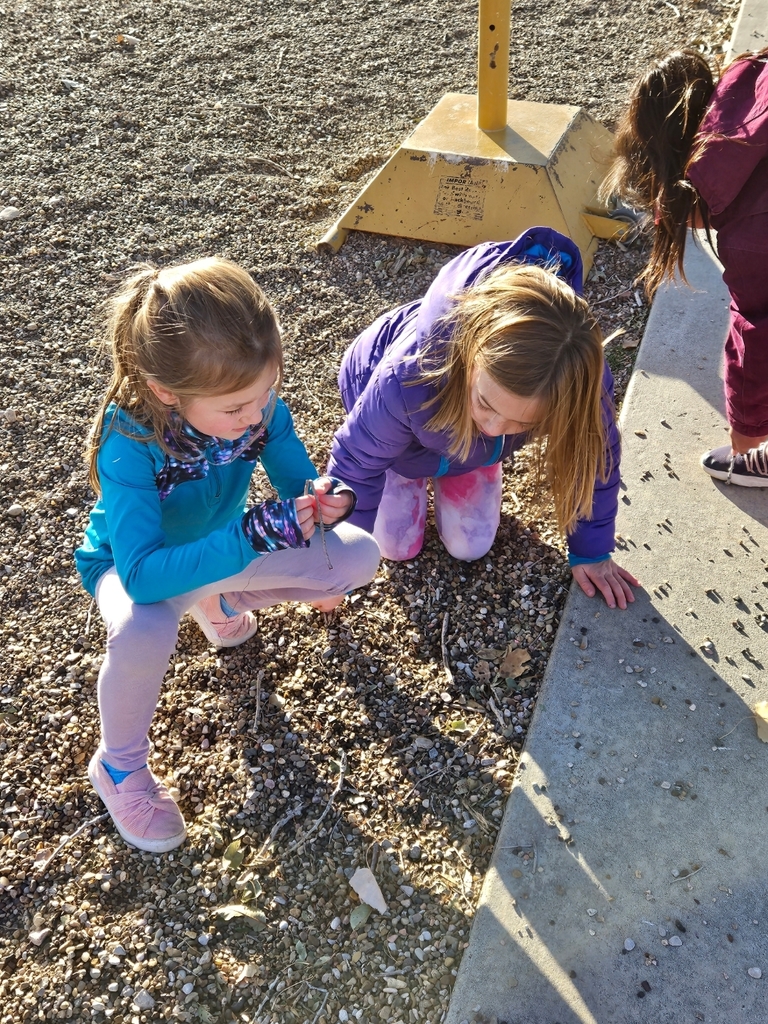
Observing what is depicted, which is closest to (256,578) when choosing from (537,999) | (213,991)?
(213,991)

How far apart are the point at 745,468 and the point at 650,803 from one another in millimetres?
1249

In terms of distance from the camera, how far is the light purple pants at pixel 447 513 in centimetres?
262

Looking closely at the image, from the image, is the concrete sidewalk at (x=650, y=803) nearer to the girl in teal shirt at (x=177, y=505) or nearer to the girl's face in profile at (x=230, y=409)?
the girl in teal shirt at (x=177, y=505)

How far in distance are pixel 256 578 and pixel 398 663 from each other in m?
0.56

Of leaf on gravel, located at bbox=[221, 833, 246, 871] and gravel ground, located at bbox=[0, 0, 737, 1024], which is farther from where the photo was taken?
leaf on gravel, located at bbox=[221, 833, 246, 871]

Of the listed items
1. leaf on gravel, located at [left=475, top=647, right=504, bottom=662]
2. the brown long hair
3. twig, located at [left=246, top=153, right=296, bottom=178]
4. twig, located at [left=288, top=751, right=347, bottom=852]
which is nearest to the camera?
twig, located at [left=288, top=751, right=347, bottom=852]

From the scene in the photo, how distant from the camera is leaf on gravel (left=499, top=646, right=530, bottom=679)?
7.83 feet

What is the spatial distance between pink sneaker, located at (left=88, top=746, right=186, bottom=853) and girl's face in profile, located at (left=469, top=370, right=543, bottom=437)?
1218 mm

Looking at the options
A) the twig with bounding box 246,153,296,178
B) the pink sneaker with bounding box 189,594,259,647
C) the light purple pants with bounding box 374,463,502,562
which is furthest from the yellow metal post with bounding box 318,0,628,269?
the pink sneaker with bounding box 189,594,259,647

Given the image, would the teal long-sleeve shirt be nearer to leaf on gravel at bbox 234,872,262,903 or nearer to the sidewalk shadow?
leaf on gravel at bbox 234,872,262,903

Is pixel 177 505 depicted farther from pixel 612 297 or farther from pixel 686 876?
pixel 612 297

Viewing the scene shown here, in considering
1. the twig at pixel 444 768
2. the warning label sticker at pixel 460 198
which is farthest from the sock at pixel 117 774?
the warning label sticker at pixel 460 198

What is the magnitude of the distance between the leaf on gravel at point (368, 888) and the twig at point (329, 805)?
0.16 meters

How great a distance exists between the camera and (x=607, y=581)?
8.12 ft
